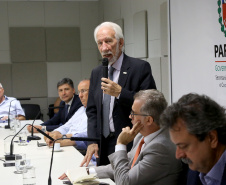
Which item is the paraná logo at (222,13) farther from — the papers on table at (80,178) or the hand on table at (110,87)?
the papers on table at (80,178)

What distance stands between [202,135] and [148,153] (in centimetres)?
79

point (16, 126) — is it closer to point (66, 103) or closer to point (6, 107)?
point (66, 103)

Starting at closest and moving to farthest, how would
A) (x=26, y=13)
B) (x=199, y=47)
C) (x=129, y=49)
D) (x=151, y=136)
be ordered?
(x=151, y=136), (x=199, y=47), (x=129, y=49), (x=26, y=13)

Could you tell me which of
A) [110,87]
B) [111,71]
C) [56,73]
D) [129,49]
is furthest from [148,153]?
[56,73]

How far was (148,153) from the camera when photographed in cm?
241

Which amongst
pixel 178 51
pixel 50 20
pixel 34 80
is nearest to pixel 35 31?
pixel 50 20

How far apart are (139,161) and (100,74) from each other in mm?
1186

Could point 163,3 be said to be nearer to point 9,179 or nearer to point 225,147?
point 9,179

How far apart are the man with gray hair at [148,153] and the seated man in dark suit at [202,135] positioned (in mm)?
633

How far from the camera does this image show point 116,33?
332 centimetres

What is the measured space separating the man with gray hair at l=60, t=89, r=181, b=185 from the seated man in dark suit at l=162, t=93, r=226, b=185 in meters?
0.63

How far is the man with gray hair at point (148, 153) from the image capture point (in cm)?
237

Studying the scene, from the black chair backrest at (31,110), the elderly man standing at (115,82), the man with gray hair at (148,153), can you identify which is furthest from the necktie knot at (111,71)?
the black chair backrest at (31,110)

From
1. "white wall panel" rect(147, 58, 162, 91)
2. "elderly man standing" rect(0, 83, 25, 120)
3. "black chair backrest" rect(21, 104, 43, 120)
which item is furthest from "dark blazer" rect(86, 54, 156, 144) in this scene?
"black chair backrest" rect(21, 104, 43, 120)
